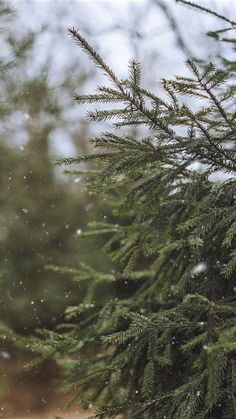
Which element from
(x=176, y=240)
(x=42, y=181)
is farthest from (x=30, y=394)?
(x=176, y=240)

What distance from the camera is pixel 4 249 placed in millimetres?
8102

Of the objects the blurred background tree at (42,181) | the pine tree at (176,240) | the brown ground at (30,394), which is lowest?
the pine tree at (176,240)

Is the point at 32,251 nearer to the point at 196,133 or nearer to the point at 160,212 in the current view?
the point at 160,212

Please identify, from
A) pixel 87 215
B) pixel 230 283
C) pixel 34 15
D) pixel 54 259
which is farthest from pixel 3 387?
pixel 34 15

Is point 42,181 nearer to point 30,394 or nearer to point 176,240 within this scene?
point 30,394

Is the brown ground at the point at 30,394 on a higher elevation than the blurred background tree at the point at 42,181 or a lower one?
lower

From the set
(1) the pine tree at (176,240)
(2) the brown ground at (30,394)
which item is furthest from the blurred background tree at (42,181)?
(1) the pine tree at (176,240)

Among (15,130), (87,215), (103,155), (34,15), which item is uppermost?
(34,15)

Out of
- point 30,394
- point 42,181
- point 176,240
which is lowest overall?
point 176,240

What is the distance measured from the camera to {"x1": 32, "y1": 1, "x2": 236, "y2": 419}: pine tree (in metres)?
1.73

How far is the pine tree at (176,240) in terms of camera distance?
68.0 inches

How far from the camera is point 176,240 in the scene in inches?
81.9

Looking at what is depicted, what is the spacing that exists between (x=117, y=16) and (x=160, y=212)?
6.41 metres

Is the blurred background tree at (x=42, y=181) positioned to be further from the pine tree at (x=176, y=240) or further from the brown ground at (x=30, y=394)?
the pine tree at (x=176, y=240)
